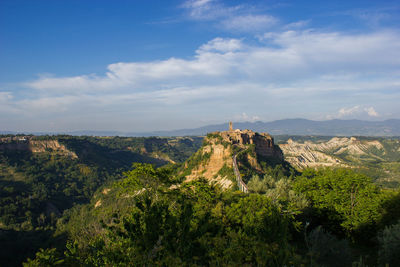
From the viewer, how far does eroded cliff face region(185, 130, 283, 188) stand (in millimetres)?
93125

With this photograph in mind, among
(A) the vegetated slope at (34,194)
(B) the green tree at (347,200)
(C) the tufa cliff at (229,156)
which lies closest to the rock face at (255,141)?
(C) the tufa cliff at (229,156)

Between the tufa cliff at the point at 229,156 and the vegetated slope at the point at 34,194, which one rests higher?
the tufa cliff at the point at 229,156

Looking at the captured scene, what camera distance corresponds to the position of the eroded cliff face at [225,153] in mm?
93125

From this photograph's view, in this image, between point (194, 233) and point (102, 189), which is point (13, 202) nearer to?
point (102, 189)

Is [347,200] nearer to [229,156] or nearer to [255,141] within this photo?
[229,156]

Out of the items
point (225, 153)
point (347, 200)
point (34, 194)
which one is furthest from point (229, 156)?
point (34, 194)

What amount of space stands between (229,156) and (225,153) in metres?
4.64

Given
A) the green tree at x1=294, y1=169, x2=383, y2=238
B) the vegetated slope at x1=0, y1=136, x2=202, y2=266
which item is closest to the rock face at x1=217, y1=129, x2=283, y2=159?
the vegetated slope at x1=0, y1=136, x2=202, y2=266

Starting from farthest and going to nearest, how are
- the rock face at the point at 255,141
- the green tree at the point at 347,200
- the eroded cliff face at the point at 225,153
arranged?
the rock face at the point at 255,141
the eroded cliff face at the point at 225,153
the green tree at the point at 347,200

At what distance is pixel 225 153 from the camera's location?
10575cm

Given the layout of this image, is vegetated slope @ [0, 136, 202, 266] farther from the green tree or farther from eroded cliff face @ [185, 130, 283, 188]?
the green tree

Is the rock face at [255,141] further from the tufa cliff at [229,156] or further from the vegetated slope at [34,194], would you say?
the vegetated slope at [34,194]

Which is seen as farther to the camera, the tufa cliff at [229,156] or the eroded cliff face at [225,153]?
the eroded cliff face at [225,153]

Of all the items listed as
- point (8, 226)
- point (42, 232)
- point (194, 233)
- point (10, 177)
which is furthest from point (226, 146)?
point (10, 177)
